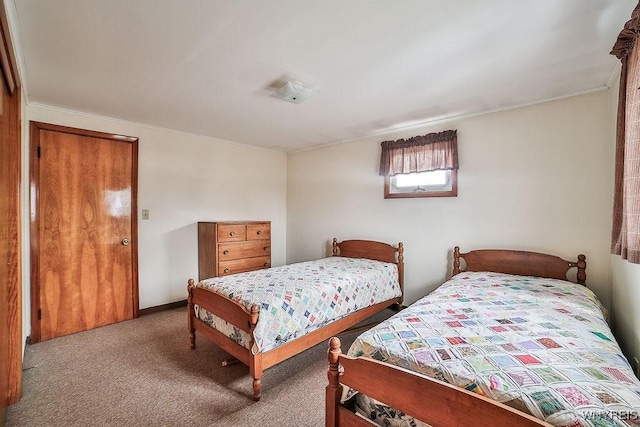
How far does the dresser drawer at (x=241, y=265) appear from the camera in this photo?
3.55 meters

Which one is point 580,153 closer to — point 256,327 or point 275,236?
point 256,327

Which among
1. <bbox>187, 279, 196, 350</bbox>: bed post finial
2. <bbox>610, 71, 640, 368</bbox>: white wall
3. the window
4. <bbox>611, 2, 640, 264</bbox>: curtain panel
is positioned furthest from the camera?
the window

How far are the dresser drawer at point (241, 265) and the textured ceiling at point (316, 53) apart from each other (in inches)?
71.9

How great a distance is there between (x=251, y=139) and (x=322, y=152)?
110 centimetres

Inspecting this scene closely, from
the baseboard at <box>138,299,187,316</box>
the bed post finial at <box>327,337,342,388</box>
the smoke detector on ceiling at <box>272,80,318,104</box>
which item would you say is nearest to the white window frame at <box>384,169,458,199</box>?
the smoke detector on ceiling at <box>272,80,318,104</box>

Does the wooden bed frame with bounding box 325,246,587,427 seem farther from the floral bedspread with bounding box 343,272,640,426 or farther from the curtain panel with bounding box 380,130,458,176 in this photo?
the curtain panel with bounding box 380,130,458,176

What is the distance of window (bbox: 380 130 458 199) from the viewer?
124 inches

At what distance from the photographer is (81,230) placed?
3029 mm

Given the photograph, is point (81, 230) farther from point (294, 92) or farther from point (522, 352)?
point (522, 352)

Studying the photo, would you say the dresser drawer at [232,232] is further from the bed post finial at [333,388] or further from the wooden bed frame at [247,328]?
the bed post finial at [333,388]

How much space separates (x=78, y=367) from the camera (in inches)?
92.1

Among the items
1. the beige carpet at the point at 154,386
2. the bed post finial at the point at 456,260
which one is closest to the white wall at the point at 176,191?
→ the beige carpet at the point at 154,386

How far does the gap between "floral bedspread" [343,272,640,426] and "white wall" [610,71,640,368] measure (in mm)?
169

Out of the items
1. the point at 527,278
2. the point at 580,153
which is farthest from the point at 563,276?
the point at 580,153
